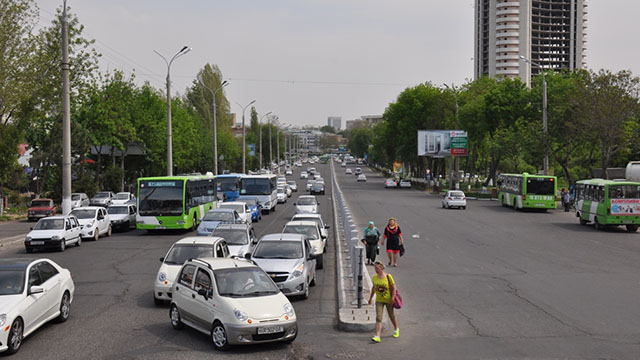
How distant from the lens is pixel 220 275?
12.0 metres

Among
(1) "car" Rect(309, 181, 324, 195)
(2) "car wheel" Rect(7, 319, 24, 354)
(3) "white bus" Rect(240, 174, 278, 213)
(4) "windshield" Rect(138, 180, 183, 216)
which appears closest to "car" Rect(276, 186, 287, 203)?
(1) "car" Rect(309, 181, 324, 195)

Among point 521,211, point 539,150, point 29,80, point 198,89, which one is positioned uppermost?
point 198,89

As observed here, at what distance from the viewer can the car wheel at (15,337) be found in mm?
10562

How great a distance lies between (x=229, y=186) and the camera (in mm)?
49688

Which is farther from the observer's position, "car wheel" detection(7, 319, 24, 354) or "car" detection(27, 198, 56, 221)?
"car" detection(27, 198, 56, 221)

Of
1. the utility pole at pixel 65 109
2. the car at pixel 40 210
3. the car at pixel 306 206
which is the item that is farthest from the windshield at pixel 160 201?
the car at pixel 40 210

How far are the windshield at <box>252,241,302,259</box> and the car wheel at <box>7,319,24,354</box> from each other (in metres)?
6.88

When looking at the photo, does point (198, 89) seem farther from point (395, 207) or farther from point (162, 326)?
point (162, 326)

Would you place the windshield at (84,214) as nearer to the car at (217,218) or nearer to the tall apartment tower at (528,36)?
the car at (217,218)

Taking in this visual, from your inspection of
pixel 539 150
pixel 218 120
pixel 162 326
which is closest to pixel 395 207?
pixel 539 150

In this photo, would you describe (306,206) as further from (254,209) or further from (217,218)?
(217,218)

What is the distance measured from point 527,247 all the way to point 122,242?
691 inches

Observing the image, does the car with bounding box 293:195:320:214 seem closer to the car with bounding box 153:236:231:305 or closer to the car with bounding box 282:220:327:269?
the car with bounding box 282:220:327:269

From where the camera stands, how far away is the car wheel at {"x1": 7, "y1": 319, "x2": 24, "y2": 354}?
1056 cm
